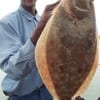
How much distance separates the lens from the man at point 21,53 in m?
2.33

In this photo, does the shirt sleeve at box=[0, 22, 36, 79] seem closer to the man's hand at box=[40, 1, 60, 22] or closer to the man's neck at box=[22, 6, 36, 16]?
the man's hand at box=[40, 1, 60, 22]

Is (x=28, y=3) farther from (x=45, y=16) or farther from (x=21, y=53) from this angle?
(x=45, y=16)

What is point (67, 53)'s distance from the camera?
2.05m

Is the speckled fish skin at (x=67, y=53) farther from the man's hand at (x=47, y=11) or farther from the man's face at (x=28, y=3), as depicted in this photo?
the man's face at (x=28, y=3)

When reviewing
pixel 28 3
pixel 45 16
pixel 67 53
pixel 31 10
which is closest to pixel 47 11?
pixel 45 16

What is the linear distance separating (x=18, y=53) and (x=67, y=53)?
0.41 meters

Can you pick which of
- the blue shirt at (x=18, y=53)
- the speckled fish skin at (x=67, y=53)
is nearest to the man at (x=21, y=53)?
the blue shirt at (x=18, y=53)

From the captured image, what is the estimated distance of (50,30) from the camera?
79.4 inches

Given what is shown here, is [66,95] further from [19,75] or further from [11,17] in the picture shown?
[11,17]

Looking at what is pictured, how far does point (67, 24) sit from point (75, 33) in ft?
0.22

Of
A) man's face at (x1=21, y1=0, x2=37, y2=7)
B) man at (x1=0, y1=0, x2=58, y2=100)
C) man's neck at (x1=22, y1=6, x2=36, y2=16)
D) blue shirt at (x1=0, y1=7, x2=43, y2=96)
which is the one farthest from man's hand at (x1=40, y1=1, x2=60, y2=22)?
man's neck at (x1=22, y1=6, x2=36, y2=16)

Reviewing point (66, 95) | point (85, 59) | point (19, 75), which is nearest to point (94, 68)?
point (85, 59)

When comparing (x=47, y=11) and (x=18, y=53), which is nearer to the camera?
(x=47, y=11)

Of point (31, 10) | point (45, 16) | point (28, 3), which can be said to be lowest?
point (31, 10)
